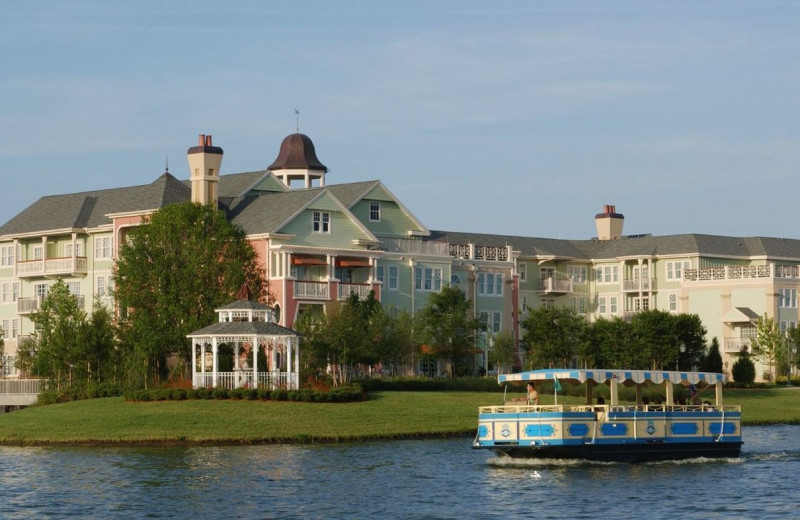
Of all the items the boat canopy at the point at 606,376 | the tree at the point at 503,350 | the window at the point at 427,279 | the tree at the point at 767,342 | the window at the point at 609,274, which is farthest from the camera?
the window at the point at 609,274

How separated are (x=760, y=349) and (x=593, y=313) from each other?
1773 cm

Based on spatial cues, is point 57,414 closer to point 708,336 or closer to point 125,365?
point 125,365

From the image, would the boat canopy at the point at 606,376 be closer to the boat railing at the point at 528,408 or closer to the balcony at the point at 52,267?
the boat railing at the point at 528,408

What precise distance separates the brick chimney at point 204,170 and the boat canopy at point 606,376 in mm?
35183

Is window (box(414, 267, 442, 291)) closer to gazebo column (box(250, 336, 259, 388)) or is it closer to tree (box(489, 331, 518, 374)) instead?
tree (box(489, 331, 518, 374))

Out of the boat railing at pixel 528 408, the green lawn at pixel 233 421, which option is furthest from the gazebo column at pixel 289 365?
the boat railing at pixel 528 408

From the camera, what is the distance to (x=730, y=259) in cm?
11125

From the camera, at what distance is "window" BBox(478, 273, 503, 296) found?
99625 mm

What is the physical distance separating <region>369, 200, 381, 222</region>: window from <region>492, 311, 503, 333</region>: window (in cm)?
1246

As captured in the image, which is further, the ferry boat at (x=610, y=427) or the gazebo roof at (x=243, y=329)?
the gazebo roof at (x=243, y=329)

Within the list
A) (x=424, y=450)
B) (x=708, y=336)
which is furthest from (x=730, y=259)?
(x=424, y=450)

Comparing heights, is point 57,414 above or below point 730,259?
below

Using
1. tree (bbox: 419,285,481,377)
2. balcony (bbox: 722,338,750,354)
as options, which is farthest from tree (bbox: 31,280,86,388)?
balcony (bbox: 722,338,750,354)

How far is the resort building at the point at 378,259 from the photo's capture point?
84.6 m
